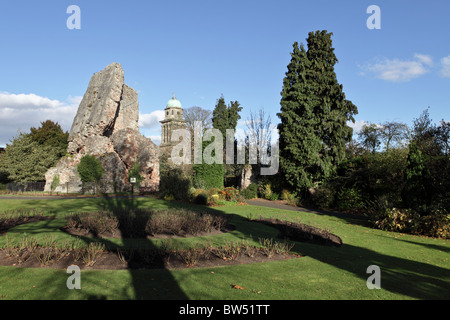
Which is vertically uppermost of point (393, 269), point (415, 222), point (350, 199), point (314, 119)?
point (314, 119)

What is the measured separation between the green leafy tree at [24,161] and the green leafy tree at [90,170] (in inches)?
292

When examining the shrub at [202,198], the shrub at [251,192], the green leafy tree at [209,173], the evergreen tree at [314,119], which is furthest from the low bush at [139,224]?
the shrub at [251,192]

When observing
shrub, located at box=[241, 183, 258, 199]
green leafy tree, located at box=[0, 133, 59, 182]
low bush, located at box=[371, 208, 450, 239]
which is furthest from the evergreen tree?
green leafy tree, located at box=[0, 133, 59, 182]

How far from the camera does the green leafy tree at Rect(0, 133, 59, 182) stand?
2673cm

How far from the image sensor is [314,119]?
21.4m

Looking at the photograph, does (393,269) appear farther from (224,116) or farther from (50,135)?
(50,135)

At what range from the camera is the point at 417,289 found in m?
4.91

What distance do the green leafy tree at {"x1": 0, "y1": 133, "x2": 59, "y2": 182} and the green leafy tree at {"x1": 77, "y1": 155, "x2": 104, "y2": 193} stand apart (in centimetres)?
741

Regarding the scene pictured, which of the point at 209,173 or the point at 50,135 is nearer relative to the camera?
the point at 209,173

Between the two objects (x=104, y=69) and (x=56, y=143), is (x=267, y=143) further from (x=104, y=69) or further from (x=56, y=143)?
(x=56, y=143)

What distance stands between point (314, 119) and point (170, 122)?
197ft

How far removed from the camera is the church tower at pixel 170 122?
74569mm

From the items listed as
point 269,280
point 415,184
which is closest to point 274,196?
point 415,184

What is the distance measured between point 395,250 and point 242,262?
4.68 m
